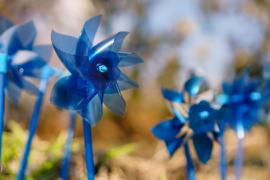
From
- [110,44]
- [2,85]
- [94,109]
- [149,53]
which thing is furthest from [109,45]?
[149,53]

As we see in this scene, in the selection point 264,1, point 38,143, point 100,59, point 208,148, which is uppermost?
point 264,1

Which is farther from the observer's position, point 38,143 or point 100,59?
point 38,143

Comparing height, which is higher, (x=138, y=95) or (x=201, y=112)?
(x=201, y=112)

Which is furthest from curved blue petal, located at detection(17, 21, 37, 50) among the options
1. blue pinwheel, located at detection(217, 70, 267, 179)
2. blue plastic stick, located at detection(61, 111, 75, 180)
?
blue pinwheel, located at detection(217, 70, 267, 179)

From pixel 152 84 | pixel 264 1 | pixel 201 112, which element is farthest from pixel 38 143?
pixel 152 84

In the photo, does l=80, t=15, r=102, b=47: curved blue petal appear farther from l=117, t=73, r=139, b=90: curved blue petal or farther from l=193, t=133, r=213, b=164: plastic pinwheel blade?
l=193, t=133, r=213, b=164: plastic pinwheel blade

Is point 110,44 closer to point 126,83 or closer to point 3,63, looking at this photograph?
point 126,83

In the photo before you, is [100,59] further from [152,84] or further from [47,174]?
[152,84]
